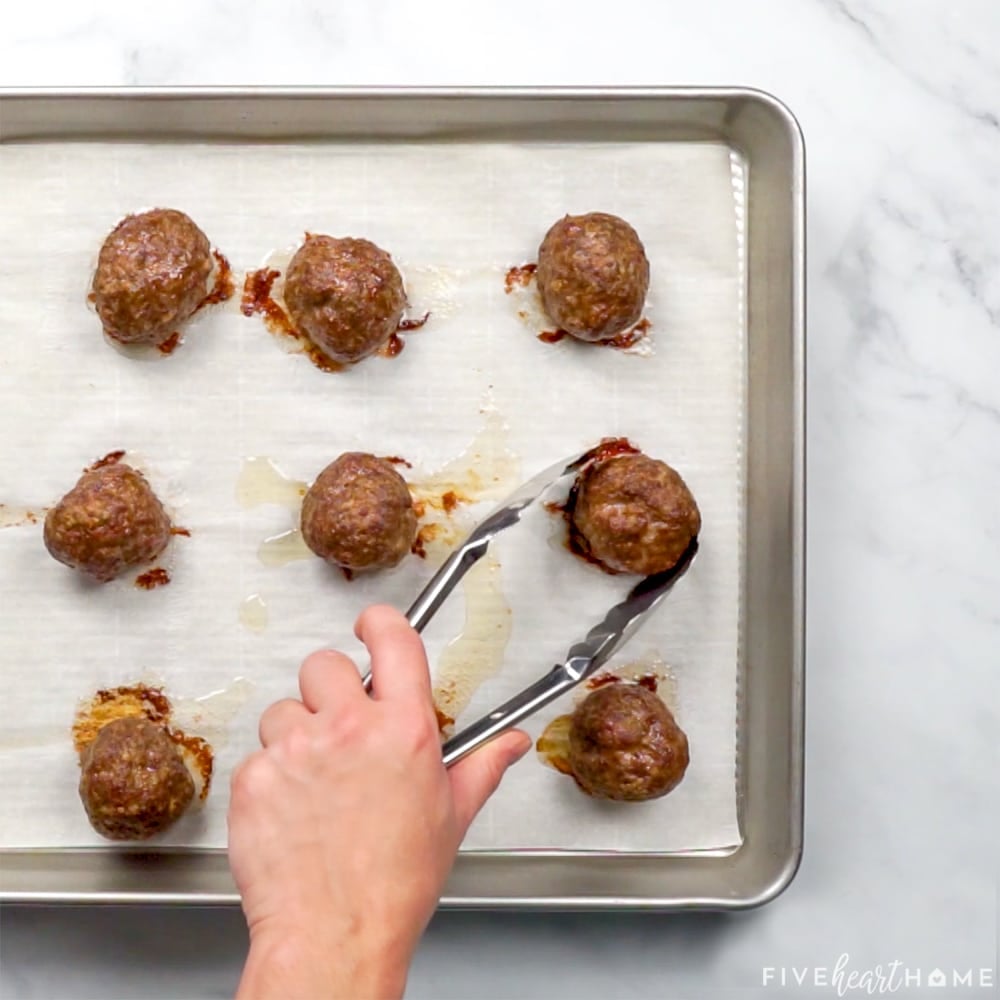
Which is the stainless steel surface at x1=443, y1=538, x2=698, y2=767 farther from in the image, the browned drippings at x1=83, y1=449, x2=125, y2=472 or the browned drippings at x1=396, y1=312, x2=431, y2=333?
the browned drippings at x1=83, y1=449, x2=125, y2=472

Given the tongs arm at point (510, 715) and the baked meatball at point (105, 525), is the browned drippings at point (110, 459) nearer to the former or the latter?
the baked meatball at point (105, 525)

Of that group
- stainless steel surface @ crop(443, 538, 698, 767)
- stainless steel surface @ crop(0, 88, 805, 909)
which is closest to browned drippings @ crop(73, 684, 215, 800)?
stainless steel surface @ crop(0, 88, 805, 909)

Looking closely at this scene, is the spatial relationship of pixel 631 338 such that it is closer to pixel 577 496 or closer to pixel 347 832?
pixel 577 496

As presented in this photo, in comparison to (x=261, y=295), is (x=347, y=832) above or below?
below

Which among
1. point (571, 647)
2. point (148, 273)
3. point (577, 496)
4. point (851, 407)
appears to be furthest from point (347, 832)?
point (851, 407)

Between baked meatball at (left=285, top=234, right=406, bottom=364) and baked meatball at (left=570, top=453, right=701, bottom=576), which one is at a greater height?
baked meatball at (left=285, top=234, right=406, bottom=364)

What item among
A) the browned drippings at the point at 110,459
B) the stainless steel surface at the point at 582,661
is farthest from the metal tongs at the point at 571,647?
the browned drippings at the point at 110,459
